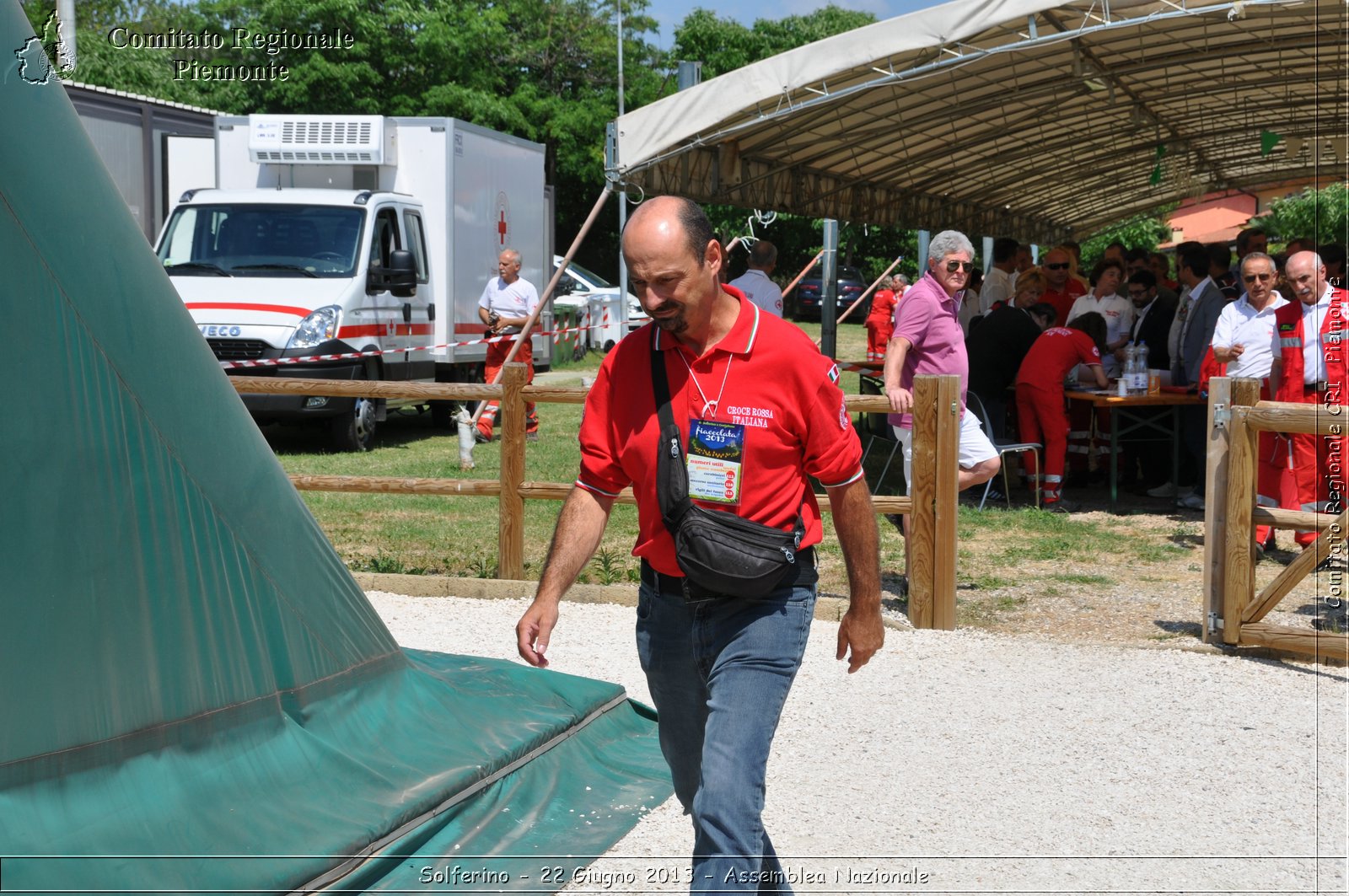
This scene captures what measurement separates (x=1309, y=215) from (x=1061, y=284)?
16.0 meters

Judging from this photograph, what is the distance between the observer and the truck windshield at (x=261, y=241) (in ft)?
42.4

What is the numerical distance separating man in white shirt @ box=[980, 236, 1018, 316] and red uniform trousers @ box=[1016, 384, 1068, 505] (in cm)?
170

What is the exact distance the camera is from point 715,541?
9.86 ft

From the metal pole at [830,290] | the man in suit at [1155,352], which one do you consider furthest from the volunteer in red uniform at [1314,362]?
the metal pole at [830,290]

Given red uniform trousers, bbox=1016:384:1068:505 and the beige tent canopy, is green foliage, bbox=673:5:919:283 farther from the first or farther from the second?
red uniform trousers, bbox=1016:384:1068:505

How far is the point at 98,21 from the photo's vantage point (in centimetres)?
3228

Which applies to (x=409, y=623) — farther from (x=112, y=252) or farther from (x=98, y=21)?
(x=98, y=21)

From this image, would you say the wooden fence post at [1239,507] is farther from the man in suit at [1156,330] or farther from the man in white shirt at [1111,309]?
the man in white shirt at [1111,309]

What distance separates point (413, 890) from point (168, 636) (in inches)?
38.3

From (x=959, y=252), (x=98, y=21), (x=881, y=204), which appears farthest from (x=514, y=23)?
(x=959, y=252)

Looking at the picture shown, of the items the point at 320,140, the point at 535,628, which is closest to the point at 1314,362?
the point at 535,628

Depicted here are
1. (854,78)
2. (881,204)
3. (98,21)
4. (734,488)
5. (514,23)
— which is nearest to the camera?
(734,488)

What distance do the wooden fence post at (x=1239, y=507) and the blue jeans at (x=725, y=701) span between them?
379 cm

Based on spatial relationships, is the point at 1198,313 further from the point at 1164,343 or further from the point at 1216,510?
the point at 1216,510
